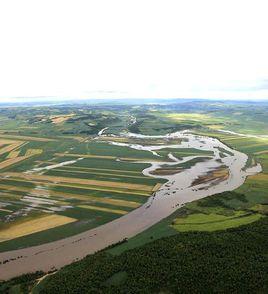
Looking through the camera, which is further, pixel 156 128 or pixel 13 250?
pixel 156 128

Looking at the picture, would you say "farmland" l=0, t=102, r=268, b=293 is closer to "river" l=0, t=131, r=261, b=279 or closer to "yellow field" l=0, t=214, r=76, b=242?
"yellow field" l=0, t=214, r=76, b=242

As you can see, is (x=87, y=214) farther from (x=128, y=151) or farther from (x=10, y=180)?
(x=128, y=151)

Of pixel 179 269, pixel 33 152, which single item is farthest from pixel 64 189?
pixel 33 152

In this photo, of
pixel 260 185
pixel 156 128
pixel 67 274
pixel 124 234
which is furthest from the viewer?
pixel 156 128

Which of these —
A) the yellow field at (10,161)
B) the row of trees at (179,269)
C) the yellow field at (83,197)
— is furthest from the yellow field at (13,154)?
the row of trees at (179,269)

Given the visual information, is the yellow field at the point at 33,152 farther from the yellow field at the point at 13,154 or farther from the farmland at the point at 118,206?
the yellow field at the point at 13,154

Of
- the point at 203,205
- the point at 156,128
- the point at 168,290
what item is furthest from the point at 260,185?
the point at 156,128

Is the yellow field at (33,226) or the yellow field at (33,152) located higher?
the yellow field at (33,152)

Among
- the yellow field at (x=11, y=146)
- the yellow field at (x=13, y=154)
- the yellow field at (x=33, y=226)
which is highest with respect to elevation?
the yellow field at (x=11, y=146)
